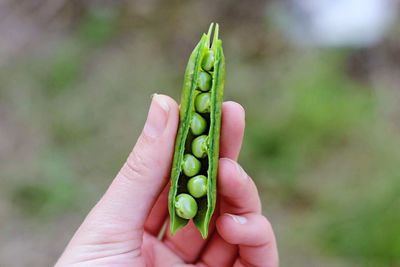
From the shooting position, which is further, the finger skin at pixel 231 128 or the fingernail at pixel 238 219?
A: the fingernail at pixel 238 219

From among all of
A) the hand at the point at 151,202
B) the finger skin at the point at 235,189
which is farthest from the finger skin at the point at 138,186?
the finger skin at the point at 235,189

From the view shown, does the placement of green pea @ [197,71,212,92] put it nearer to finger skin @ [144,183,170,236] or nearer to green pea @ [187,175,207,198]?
green pea @ [187,175,207,198]

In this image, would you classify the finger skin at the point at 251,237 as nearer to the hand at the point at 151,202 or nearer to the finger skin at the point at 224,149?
the hand at the point at 151,202

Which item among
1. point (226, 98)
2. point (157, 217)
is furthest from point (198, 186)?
point (226, 98)

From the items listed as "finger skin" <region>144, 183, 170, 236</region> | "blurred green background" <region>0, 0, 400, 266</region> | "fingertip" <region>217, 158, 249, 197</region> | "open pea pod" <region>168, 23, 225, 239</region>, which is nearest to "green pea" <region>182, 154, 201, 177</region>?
"open pea pod" <region>168, 23, 225, 239</region>

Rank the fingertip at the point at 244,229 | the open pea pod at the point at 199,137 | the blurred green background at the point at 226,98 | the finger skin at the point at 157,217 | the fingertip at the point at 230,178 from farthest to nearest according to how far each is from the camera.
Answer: the blurred green background at the point at 226,98
the finger skin at the point at 157,217
the fingertip at the point at 244,229
the fingertip at the point at 230,178
the open pea pod at the point at 199,137

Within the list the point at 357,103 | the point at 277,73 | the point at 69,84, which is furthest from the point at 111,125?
the point at 357,103
